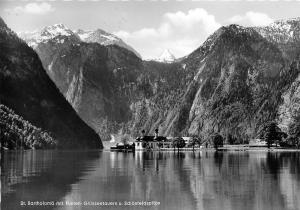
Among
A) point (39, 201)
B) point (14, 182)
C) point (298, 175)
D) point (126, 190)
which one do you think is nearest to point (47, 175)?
point (14, 182)

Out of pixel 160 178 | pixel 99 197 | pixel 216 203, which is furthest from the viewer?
pixel 160 178

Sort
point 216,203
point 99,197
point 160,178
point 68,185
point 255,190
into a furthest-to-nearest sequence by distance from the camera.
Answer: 1. point 160,178
2. point 68,185
3. point 255,190
4. point 99,197
5. point 216,203

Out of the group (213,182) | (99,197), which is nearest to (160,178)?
(213,182)

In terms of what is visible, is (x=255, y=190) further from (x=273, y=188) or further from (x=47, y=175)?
(x=47, y=175)

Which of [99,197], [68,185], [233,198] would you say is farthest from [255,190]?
[68,185]

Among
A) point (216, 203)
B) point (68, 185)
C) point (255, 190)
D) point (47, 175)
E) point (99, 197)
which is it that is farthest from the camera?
point (47, 175)

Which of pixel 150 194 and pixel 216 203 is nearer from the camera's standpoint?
pixel 216 203

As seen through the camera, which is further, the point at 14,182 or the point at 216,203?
the point at 14,182

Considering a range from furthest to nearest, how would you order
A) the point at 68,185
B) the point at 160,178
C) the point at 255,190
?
the point at 160,178, the point at 68,185, the point at 255,190

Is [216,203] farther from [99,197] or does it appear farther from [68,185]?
[68,185]
